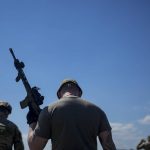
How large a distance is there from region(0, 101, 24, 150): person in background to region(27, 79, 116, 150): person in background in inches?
155

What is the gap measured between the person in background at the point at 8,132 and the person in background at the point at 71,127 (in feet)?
12.9

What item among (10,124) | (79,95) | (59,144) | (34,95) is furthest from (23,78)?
(59,144)

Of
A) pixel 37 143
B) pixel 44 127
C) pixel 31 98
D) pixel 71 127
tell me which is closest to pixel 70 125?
pixel 71 127

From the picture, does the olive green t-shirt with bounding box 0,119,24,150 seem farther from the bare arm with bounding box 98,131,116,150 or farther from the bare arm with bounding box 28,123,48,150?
the bare arm with bounding box 98,131,116,150

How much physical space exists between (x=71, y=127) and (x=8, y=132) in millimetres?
4517

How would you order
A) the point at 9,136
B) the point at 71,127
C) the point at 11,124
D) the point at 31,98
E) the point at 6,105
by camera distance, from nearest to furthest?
the point at 71,127 → the point at 31,98 → the point at 6,105 → the point at 9,136 → the point at 11,124

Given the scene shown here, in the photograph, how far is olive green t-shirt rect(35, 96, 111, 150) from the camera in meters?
5.16

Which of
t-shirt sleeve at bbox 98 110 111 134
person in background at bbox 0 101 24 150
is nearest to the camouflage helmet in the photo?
person in background at bbox 0 101 24 150

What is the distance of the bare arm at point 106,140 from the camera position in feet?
17.7

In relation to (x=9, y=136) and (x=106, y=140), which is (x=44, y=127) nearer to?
(x=106, y=140)

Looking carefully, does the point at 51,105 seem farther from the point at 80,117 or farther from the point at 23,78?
the point at 23,78

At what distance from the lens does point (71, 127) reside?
5195 millimetres

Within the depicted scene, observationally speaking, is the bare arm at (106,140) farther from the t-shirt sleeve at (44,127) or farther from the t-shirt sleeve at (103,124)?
the t-shirt sleeve at (44,127)

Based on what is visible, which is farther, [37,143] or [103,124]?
[103,124]
